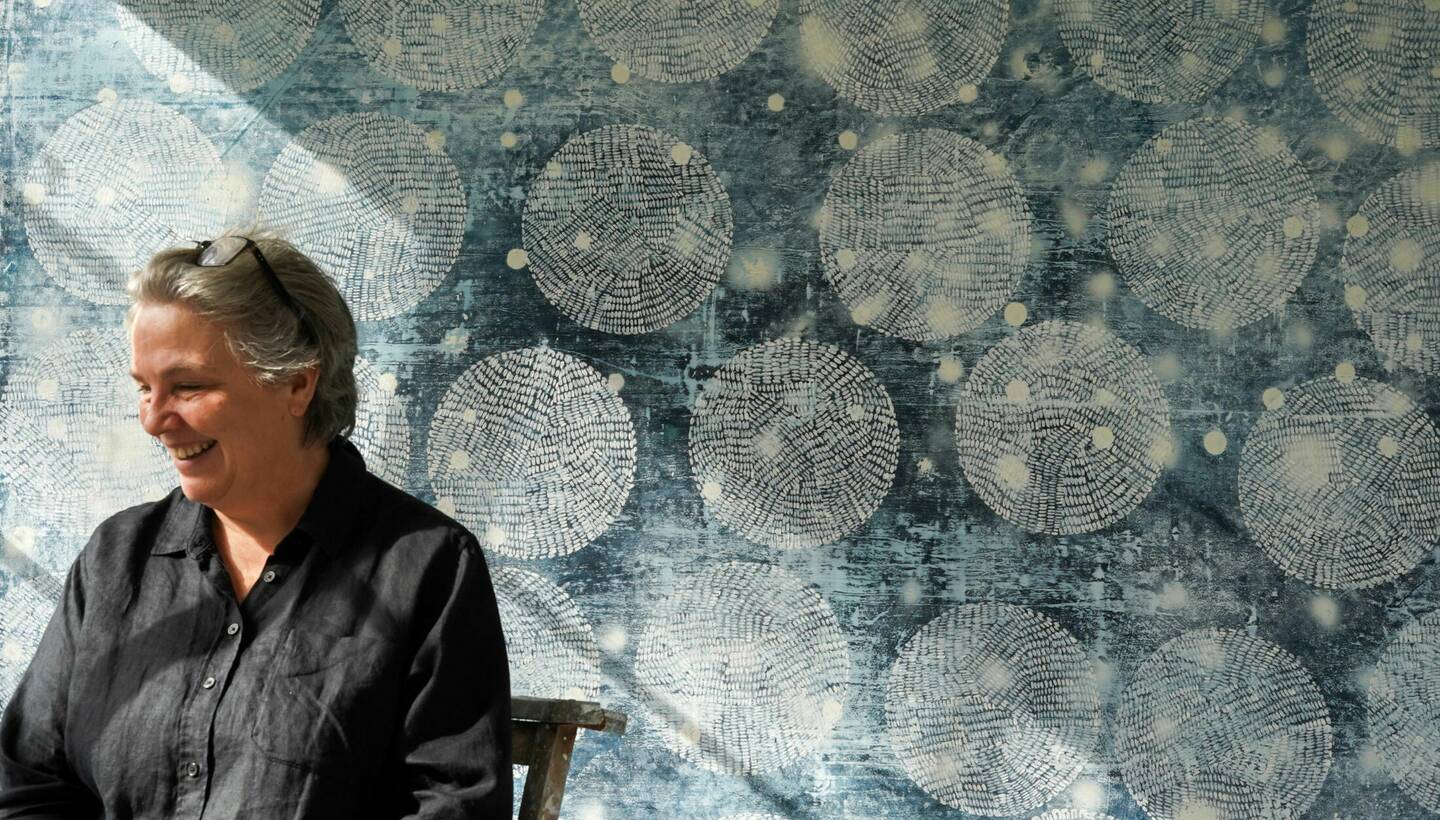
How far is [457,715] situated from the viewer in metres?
1.41

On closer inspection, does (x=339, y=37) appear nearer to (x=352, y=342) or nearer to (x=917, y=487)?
(x=352, y=342)

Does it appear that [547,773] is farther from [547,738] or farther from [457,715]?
[457,715]

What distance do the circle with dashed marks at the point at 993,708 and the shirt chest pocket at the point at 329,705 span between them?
1.11 meters

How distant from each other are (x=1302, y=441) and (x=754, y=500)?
995mm

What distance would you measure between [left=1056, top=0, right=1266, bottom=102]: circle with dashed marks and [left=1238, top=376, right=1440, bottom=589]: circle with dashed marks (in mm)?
599

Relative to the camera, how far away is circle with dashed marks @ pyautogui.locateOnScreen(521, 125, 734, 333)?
2295 mm

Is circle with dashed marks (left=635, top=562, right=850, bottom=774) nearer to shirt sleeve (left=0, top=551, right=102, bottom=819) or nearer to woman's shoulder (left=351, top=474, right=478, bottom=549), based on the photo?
woman's shoulder (left=351, top=474, right=478, bottom=549)

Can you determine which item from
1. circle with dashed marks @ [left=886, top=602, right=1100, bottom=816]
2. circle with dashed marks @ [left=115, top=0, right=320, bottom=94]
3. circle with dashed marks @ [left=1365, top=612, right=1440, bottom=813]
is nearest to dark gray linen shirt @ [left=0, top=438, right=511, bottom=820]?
circle with dashed marks @ [left=886, top=602, right=1100, bottom=816]

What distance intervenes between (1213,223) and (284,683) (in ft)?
5.75

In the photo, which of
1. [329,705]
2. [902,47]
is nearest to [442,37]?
[902,47]

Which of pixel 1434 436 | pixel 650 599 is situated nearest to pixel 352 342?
pixel 650 599

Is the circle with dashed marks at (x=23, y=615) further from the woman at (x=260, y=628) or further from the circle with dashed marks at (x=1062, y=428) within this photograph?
the circle with dashed marks at (x=1062, y=428)

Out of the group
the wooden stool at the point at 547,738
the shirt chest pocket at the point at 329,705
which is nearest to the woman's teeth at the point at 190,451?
the shirt chest pocket at the point at 329,705

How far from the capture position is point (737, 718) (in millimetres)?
2273
